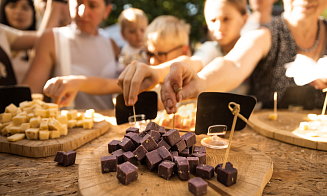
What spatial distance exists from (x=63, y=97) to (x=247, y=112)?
1591 millimetres

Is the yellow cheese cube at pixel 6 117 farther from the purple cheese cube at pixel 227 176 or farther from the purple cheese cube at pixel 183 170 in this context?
the purple cheese cube at pixel 227 176

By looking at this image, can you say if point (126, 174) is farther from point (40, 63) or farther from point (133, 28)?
point (133, 28)

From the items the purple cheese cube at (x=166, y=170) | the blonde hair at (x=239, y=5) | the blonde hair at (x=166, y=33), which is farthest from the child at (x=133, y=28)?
the purple cheese cube at (x=166, y=170)

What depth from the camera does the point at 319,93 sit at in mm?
2055

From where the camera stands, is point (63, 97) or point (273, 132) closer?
point (273, 132)

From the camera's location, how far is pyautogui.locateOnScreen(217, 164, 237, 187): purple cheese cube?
30.1 inches

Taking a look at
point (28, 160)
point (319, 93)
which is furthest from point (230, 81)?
point (28, 160)

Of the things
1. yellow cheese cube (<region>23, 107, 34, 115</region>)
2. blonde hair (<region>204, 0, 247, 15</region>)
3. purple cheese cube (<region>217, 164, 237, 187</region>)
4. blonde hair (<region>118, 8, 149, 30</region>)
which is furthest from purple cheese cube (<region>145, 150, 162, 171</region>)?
blonde hair (<region>118, 8, 149, 30</region>)

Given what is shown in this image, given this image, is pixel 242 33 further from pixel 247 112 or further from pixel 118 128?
pixel 118 128

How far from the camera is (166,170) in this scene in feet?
2.70

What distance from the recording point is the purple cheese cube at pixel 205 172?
0.82 m

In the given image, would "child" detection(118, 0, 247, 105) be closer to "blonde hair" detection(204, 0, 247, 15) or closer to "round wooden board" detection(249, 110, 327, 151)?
"blonde hair" detection(204, 0, 247, 15)

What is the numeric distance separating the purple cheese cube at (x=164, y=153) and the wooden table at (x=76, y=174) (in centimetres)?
36

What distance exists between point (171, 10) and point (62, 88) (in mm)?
4345
